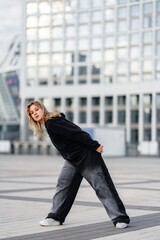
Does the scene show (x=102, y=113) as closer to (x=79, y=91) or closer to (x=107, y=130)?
(x=79, y=91)

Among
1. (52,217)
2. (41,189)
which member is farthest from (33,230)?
(41,189)

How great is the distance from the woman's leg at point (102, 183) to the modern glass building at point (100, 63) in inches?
3132

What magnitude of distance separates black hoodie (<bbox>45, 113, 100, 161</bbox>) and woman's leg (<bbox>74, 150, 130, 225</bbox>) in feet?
0.44

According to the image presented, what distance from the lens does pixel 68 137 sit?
25.9ft

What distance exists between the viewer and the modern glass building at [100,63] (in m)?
89.1

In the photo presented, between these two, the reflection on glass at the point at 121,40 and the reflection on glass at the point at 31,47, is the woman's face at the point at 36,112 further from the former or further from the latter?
the reflection on glass at the point at 121,40

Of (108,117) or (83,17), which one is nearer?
(83,17)

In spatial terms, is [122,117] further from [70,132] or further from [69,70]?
[70,132]

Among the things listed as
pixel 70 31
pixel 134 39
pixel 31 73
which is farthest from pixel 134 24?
pixel 31 73

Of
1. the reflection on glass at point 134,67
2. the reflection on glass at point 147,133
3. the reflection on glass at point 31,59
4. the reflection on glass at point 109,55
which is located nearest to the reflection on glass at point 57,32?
the reflection on glass at point 31,59

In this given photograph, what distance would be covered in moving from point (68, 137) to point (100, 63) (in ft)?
281

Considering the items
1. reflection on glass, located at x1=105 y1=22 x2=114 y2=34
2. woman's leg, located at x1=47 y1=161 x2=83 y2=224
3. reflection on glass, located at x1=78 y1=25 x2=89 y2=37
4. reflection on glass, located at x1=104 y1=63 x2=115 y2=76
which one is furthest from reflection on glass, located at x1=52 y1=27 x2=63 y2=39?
woman's leg, located at x1=47 y1=161 x2=83 y2=224

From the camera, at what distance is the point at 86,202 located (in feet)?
37.9

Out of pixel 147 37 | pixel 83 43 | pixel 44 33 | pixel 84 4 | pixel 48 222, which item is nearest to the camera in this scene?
pixel 48 222
